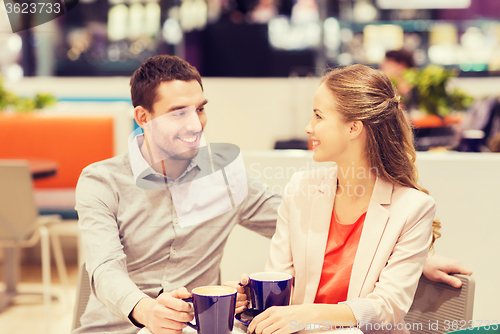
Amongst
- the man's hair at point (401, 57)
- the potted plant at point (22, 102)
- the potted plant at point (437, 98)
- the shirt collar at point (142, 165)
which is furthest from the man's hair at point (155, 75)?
the man's hair at point (401, 57)

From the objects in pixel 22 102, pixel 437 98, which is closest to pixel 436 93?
pixel 437 98

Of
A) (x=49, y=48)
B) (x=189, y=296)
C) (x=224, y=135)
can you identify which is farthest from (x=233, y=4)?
(x=189, y=296)

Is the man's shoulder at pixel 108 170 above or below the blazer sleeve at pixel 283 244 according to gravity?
above

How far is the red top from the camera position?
126cm

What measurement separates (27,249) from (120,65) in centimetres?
355

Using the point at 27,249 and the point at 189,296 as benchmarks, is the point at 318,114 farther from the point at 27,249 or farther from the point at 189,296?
the point at 27,249

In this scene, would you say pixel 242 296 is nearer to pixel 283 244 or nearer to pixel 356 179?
pixel 283 244

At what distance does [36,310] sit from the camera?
3062 mm

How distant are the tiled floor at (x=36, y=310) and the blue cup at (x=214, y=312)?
2153 millimetres

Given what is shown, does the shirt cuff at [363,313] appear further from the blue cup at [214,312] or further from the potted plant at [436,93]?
the potted plant at [436,93]

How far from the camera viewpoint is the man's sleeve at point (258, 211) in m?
1.48

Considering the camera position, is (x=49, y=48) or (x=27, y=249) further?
(x=49, y=48)

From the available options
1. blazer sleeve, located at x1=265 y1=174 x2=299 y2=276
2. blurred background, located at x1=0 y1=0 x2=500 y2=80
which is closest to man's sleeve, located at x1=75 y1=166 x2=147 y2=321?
blazer sleeve, located at x1=265 y1=174 x2=299 y2=276

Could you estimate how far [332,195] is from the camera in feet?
4.41
